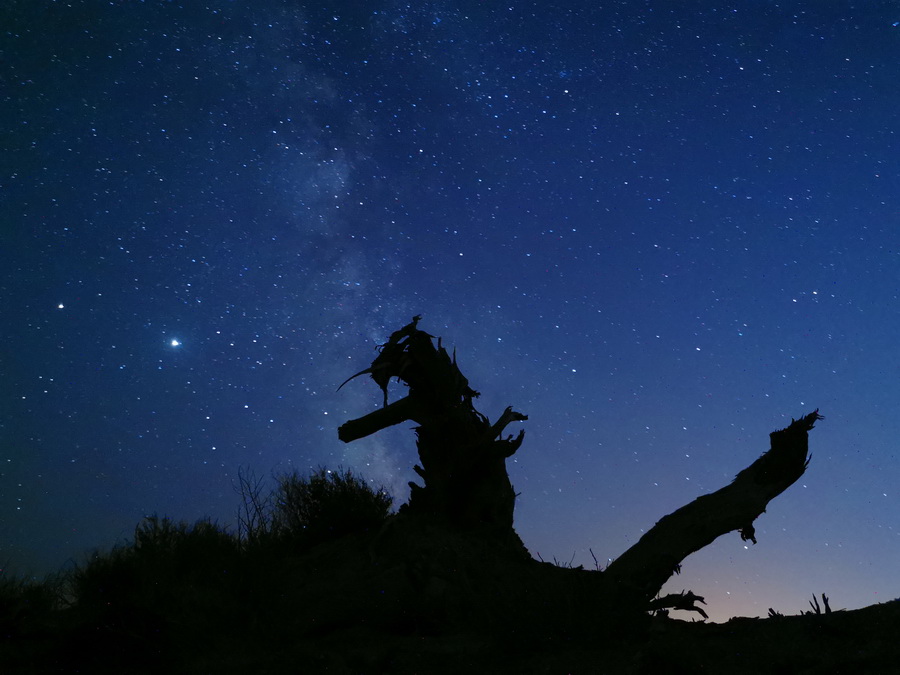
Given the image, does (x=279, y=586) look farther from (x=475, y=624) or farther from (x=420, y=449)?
(x=420, y=449)

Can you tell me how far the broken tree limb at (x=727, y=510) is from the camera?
905cm

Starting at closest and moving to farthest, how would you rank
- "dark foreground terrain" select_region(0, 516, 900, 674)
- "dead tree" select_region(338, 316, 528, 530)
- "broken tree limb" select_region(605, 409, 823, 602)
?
"dark foreground terrain" select_region(0, 516, 900, 674) < "broken tree limb" select_region(605, 409, 823, 602) < "dead tree" select_region(338, 316, 528, 530)

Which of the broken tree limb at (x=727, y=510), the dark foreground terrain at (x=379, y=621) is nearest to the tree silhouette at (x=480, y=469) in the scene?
the broken tree limb at (x=727, y=510)

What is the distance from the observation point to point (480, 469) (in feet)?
35.3

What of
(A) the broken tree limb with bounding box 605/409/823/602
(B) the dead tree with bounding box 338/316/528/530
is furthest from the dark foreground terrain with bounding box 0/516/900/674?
(A) the broken tree limb with bounding box 605/409/823/602

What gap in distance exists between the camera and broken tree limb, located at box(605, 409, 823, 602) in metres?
9.05

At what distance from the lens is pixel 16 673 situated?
6.19 meters

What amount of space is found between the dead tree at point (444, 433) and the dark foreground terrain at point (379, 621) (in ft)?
2.48

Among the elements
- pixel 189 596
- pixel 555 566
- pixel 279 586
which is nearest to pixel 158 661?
pixel 189 596

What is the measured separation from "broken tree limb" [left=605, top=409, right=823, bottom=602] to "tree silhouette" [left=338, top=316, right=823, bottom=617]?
0.6 inches

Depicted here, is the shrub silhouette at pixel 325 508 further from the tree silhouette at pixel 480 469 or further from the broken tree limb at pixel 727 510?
the broken tree limb at pixel 727 510

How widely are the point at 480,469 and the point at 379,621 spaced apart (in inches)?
143

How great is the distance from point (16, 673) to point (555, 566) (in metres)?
6.88

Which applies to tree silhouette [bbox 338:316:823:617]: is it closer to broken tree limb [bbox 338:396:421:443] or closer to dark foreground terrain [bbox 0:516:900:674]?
broken tree limb [bbox 338:396:421:443]
